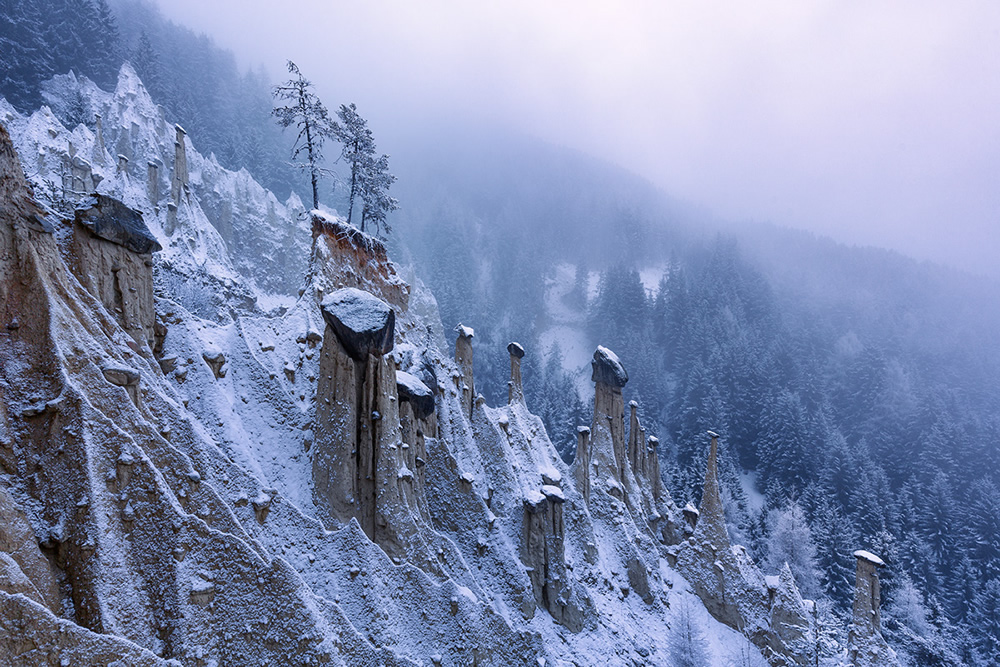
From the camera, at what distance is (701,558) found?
76.4 feet

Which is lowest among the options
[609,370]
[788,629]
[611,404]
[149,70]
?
[788,629]

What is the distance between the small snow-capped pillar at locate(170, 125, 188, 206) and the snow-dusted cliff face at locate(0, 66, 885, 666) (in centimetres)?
296

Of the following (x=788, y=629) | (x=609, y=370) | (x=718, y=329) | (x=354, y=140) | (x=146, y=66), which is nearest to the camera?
(x=788, y=629)

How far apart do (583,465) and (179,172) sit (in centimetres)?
2857

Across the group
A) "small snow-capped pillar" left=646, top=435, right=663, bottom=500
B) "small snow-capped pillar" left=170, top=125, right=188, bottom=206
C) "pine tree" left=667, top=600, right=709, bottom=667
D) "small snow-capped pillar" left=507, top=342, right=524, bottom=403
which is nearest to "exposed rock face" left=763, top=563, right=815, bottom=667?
"pine tree" left=667, top=600, right=709, bottom=667

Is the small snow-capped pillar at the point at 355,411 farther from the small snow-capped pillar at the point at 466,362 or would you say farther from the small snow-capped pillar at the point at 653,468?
the small snow-capped pillar at the point at 653,468

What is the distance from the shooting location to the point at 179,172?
96.8 feet

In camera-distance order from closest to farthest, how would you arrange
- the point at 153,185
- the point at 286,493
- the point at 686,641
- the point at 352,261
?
the point at 286,493 → the point at 352,261 → the point at 686,641 → the point at 153,185

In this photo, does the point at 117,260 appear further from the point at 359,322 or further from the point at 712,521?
the point at 712,521

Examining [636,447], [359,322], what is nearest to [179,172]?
[359,322]

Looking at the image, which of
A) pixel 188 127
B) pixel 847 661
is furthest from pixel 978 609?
pixel 188 127

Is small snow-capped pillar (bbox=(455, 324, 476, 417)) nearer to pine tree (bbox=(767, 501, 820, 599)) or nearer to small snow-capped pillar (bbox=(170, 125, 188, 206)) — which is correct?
small snow-capped pillar (bbox=(170, 125, 188, 206))

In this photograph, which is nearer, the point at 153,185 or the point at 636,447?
Answer: the point at 153,185

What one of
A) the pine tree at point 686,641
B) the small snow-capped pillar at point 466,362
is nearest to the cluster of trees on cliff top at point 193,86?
the small snow-capped pillar at point 466,362
